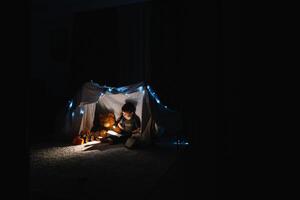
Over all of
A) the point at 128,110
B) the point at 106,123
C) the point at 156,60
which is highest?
the point at 156,60

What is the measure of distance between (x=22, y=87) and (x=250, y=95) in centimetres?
181

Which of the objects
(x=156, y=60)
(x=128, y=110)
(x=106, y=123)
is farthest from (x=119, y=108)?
(x=156, y=60)

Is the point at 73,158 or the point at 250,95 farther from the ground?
the point at 250,95

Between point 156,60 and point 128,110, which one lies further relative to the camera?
point 156,60

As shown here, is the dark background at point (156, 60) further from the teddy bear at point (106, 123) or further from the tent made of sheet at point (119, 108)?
the teddy bear at point (106, 123)

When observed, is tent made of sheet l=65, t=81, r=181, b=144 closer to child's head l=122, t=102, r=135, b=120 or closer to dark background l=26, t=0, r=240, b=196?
child's head l=122, t=102, r=135, b=120

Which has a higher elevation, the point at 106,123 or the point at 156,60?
the point at 156,60

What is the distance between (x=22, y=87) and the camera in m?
1.08

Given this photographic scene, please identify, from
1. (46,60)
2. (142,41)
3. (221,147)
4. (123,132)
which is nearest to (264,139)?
(221,147)

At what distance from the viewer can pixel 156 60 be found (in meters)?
6.43

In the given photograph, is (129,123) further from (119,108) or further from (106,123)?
(119,108)

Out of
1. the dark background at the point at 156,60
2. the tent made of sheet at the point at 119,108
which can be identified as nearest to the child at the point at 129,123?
the tent made of sheet at the point at 119,108

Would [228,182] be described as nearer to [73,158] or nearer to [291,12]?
[291,12]

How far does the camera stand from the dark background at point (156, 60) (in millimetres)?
2008
